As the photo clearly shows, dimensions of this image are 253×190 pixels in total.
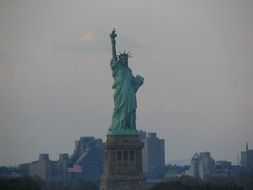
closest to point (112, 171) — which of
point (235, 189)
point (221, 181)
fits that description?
point (235, 189)

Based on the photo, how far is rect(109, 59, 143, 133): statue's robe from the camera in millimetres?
119312

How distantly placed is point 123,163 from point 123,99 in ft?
14.2

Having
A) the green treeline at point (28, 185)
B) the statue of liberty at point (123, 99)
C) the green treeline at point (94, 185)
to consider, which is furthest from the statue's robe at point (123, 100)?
the green treeline at point (94, 185)

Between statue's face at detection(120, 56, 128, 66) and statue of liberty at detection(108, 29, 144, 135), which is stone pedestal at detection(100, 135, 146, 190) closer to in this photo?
statue of liberty at detection(108, 29, 144, 135)

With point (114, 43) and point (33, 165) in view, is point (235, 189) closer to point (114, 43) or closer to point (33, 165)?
point (114, 43)

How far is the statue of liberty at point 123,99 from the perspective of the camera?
391ft

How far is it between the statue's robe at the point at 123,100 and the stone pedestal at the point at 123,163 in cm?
82

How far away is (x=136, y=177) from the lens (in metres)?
119

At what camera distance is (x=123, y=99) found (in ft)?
393

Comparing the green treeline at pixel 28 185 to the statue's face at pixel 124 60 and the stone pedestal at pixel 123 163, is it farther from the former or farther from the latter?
the statue's face at pixel 124 60

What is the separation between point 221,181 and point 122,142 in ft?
111

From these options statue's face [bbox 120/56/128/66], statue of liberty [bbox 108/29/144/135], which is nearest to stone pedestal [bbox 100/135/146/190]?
statue of liberty [bbox 108/29/144/135]

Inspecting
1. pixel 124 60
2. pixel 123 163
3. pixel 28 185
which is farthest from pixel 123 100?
pixel 28 185

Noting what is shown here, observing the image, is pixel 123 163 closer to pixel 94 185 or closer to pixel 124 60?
pixel 124 60
